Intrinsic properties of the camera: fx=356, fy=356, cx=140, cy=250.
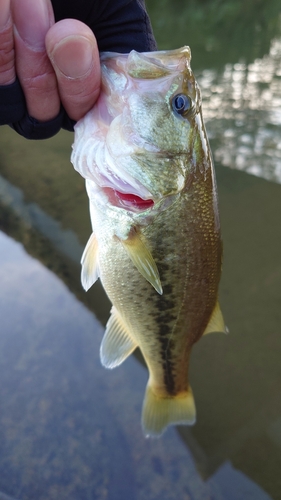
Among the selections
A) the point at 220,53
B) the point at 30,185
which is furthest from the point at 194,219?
the point at 220,53

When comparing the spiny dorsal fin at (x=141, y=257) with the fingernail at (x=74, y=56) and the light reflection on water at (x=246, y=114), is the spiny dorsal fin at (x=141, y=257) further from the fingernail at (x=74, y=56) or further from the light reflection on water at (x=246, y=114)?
the light reflection on water at (x=246, y=114)

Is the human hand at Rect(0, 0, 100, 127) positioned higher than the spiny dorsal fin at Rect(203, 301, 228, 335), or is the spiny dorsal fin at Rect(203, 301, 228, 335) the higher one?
the human hand at Rect(0, 0, 100, 127)

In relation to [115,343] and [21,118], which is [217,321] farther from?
[21,118]

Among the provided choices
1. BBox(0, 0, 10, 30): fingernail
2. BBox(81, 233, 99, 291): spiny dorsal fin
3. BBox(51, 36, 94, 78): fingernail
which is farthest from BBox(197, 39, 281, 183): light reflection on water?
BBox(0, 0, 10, 30): fingernail

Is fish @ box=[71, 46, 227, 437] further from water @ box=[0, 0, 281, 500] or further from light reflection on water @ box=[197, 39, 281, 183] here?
light reflection on water @ box=[197, 39, 281, 183]

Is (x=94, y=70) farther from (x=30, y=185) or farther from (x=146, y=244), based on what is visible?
(x=30, y=185)
